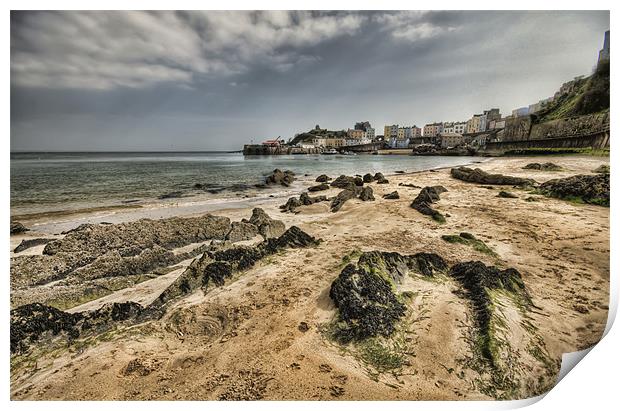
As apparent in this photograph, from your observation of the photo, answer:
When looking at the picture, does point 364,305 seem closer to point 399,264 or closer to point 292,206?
point 399,264

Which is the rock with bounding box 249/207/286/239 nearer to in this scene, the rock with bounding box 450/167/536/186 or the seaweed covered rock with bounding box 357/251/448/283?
the seaweed covered rock with bounding box 357/251/448/283

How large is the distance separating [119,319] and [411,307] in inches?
137

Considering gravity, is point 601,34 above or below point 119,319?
above

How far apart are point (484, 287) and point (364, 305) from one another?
1.61 metres

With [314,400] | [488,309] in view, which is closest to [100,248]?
[314,400]

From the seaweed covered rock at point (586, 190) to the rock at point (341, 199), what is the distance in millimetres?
6609

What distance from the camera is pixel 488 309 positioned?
2.76 metres

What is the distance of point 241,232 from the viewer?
234 inches

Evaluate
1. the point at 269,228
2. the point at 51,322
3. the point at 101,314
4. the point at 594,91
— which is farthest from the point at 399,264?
the point at 594,91

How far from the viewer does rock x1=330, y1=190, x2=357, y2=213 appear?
28.9 ft

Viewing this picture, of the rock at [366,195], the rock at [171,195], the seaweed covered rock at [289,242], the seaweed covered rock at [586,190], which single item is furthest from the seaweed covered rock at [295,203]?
the seaweed covered rock at [586,190]

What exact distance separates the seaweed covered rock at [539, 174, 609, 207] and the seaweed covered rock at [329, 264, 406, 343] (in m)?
7.70

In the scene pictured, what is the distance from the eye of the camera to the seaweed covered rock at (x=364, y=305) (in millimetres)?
2615
